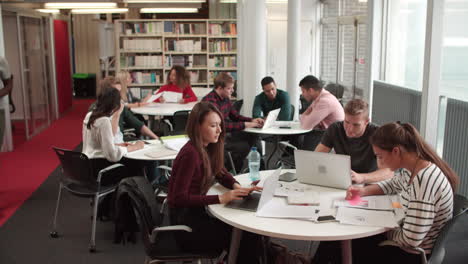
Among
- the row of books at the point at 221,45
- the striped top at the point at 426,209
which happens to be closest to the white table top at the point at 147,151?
the striped top at the point at 426,209

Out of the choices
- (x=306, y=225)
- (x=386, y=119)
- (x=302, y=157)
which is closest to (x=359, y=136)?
(x=302, y=157)

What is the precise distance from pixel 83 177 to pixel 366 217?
99.4 inches

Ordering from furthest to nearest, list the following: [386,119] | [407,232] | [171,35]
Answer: [171,35] < [386,119] < [407,232]

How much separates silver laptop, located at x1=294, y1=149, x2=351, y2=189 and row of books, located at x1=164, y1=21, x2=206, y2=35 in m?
8.82

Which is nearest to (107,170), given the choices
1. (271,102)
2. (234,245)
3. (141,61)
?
(234,245)

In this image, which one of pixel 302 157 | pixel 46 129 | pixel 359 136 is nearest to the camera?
pixel 302 157

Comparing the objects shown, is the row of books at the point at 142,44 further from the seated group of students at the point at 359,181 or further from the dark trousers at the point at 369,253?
the dark trousers at the point at 369,253

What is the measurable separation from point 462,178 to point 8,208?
4.82 m

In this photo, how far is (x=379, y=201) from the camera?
305 centimetres

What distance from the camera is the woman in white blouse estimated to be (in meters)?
4.45

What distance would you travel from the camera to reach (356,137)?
150 inches

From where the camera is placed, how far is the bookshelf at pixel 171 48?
37.8 ft

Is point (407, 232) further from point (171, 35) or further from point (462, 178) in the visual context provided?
point (171, 35)

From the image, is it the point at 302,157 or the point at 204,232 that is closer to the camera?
the point at 204,232
